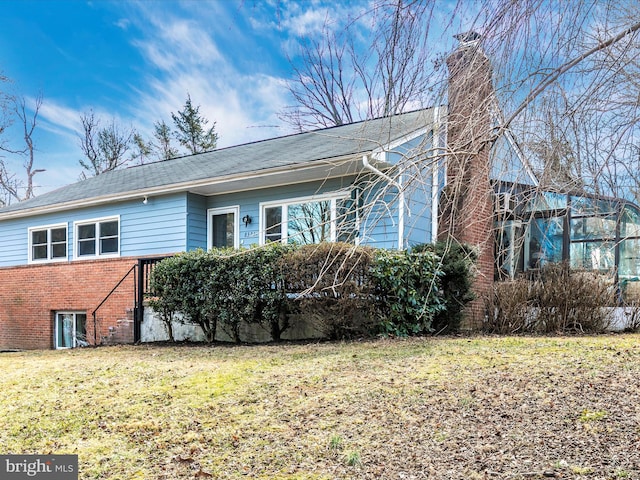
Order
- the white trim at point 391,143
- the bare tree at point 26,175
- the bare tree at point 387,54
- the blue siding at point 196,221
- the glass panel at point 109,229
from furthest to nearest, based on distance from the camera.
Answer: the bare tree at point 26,175 → the glass panel at point 109,229 → the blue siding at point 196,221 → the white trim at point 391,143 → the bare tree at point 387,54

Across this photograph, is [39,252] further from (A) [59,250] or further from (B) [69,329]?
(B) [69,329]

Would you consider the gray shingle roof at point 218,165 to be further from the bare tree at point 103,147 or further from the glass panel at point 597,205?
the bare tree at point 103,147

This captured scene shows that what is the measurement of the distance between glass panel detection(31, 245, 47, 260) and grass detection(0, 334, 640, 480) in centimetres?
929

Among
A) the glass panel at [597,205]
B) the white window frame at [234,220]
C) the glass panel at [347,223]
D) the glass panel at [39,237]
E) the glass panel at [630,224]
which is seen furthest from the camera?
the glass panel at [39,237]

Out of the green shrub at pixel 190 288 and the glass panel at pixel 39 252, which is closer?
the green shrub at pixel 190 288

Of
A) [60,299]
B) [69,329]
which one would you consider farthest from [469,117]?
[69,329]

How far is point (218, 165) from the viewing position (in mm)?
13438

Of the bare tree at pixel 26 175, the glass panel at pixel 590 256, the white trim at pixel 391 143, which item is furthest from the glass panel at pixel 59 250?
the glass panel at pixel 590 256

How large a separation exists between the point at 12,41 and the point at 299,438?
15.1m

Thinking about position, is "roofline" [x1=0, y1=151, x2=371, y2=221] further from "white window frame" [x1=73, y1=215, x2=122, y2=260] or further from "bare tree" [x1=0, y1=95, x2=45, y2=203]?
"bare tree" [x1=0, y1=95, x2=45, y2=203]

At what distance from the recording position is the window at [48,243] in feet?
48.3

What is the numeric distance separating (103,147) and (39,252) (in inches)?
662

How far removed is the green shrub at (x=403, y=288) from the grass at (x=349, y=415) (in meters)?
1.71

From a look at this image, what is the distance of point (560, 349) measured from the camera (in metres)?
6.49
